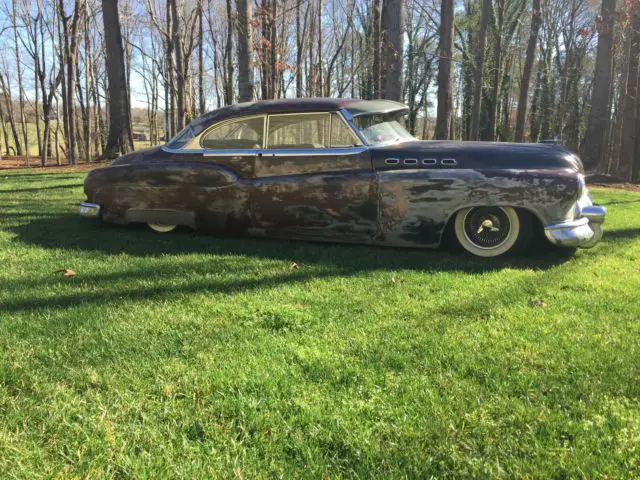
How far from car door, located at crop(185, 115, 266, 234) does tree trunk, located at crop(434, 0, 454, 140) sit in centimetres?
830

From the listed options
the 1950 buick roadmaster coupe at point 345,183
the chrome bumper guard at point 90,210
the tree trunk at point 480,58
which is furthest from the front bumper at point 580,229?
the tree trunk at point 480,58

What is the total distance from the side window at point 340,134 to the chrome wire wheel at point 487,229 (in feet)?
4.46

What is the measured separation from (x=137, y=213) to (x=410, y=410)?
4501mm

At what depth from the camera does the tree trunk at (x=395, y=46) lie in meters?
10.1

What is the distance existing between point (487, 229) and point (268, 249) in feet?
7.44

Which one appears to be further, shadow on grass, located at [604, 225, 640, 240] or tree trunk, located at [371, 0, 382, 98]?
tree trunk, located at [371, 0, 382, 98]

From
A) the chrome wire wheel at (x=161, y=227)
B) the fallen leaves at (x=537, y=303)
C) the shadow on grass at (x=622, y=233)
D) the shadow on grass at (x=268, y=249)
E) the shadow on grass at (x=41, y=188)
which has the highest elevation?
Answer: the shadow on grass at (x=41, y=188)

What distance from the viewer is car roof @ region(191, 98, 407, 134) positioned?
5.09 m

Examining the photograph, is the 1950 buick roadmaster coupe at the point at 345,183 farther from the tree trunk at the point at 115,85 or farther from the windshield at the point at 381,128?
the tree trunk at the point at 115,85

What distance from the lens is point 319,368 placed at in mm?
2520

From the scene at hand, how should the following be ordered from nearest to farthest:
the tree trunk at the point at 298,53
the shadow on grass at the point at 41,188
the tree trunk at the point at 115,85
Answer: the shadow on grass at the point at 41,188 < the tree trunk at the point at 115,85 < the tree trunk at the point at 298,53

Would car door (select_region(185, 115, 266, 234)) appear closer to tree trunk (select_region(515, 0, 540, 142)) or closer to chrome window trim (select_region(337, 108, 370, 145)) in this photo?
chrome window trim (select_region(337, 108, 370, 145))

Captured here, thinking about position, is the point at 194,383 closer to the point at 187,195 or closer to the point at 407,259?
the point at 407,259

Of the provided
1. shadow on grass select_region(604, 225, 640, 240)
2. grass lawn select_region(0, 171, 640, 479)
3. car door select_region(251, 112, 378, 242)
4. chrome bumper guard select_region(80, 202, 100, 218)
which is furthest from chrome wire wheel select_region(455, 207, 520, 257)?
chrome bumper guard select_region(80, 202, 100, 218)
